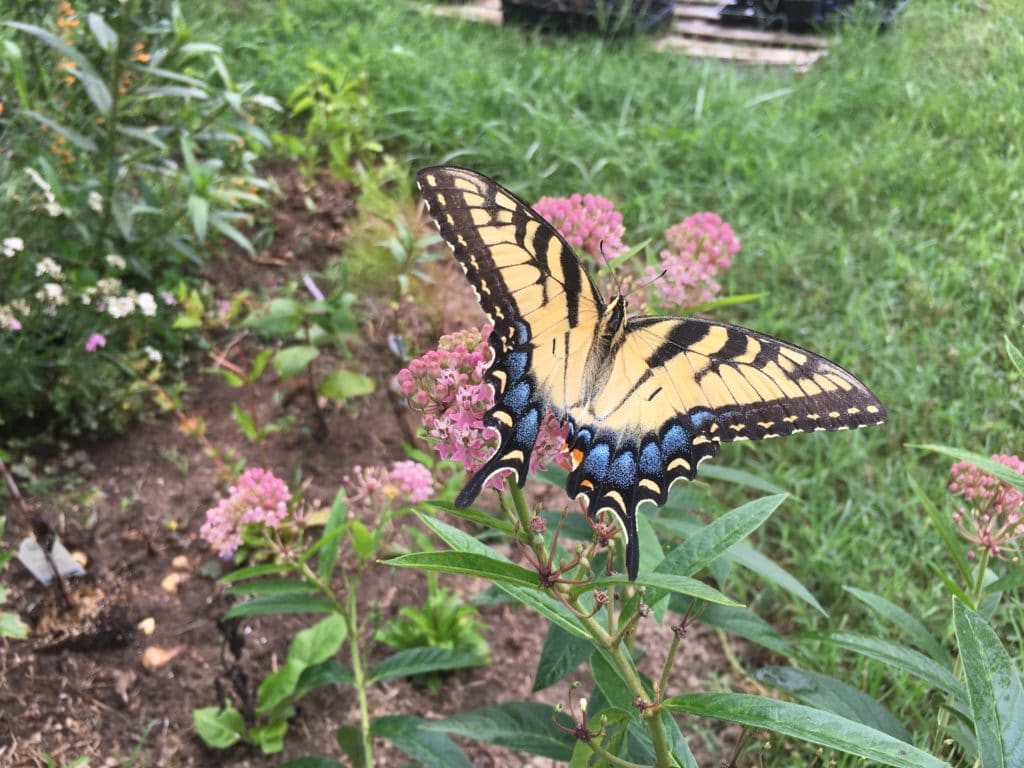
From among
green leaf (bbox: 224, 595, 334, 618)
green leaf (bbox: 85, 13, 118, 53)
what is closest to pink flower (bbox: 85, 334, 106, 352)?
green leaf (bbox: 85, 13, 118, 53)

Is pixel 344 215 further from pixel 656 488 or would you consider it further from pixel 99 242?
pixel 656 488

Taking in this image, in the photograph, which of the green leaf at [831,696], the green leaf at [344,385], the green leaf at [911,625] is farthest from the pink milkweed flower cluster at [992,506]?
the green leaf at [344,385]

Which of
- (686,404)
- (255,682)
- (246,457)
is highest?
(686,404)

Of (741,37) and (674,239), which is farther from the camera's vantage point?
(741,37)

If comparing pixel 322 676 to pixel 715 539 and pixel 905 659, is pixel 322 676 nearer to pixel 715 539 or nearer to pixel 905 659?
pixel 715 539

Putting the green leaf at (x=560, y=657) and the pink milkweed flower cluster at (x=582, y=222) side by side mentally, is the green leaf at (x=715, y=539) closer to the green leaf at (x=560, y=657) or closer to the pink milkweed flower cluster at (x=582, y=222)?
the green leaf at (x=560, y=657)

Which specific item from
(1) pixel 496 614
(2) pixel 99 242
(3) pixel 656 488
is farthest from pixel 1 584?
(3) pixel 656 488

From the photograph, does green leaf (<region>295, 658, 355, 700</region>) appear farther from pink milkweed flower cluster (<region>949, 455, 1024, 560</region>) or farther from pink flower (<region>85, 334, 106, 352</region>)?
pink flower (<region>85, 334, 106, 352</region>)
